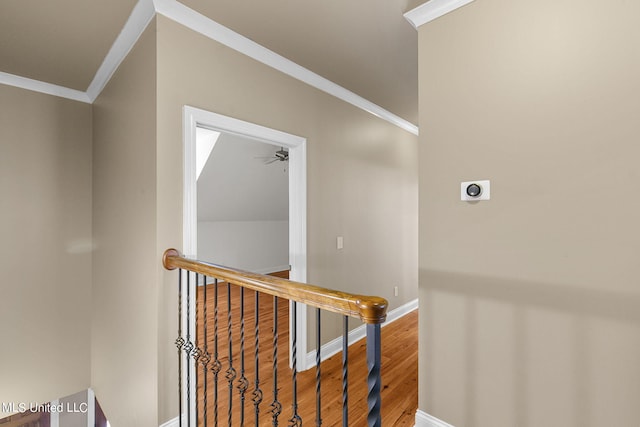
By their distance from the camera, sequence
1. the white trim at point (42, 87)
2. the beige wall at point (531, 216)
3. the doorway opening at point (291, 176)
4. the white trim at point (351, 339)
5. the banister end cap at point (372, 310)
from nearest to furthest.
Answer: the banister end cap at point (372, 310) → the beige wall at point (531, 216) → the doorway opening at point (291, 176) → the white trim at point (42, 87) → the white trim at point (351, 339)

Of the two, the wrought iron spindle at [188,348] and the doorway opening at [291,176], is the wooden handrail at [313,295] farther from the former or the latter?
the doorway opening at [291,176]

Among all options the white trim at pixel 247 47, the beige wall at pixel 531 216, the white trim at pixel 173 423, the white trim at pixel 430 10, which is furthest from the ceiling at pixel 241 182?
the white trim at pixel 173 423

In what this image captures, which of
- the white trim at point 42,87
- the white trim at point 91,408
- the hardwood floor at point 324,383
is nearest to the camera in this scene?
the hardwood floor at point 324,383

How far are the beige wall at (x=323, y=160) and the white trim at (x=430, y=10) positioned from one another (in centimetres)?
102

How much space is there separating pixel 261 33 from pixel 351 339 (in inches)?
111

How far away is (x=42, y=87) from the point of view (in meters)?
2.68

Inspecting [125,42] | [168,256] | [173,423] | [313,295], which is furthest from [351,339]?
[125,42]

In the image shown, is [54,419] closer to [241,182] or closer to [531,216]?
[241,182]

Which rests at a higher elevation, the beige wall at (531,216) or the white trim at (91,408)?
the beige wall at (531,216)

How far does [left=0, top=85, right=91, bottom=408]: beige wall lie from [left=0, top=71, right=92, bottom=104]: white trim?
0.15 ft

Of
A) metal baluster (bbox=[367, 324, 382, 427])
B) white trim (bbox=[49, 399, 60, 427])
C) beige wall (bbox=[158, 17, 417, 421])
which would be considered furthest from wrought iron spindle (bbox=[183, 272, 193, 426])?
white trim (bbox=[49, 399, 60, 427])

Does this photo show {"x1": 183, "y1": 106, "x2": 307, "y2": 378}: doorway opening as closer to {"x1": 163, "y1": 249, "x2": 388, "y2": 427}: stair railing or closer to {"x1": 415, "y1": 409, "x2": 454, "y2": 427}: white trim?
{"x1": 163, "y1": 249, "x2": 388, "y2": 427}: stair railing

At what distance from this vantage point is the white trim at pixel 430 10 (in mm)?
1703

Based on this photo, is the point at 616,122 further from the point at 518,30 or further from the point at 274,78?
the point at 274,78
